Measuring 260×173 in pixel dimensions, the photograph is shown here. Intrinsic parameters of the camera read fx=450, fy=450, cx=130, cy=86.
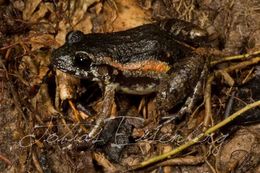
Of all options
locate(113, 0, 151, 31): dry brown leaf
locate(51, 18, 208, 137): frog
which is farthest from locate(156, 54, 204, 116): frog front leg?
locate(113, 0, 151, 31): dry brown leaf

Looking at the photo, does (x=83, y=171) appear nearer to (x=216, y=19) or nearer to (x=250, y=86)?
(x=250, y=86)

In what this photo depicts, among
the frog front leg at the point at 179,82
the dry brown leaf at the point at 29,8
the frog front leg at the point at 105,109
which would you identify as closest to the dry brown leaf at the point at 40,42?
the dry brown leaf at the point at 29,8

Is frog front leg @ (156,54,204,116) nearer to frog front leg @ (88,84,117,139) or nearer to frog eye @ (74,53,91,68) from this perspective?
frog front leg @ (88,84,117,139)

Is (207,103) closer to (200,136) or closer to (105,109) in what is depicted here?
(200,136)

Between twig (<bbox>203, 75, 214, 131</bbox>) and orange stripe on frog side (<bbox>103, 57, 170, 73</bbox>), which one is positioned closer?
A: twig (<bbox>203, 75, 214, 131</bbox>)

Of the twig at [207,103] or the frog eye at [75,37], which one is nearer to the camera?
the twig at [207,103]

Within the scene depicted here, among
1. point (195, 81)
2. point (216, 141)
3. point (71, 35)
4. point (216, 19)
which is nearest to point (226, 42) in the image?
point (216, 19)

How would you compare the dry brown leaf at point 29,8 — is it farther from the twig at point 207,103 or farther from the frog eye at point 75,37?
the twig at point 207,103

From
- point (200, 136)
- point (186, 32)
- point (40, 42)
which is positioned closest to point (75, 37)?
point (40, 42)

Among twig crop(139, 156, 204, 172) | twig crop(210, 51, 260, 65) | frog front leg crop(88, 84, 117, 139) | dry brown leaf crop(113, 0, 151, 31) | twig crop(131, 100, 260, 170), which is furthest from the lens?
dry brown leaf crop(113, 0, 151, 31)
